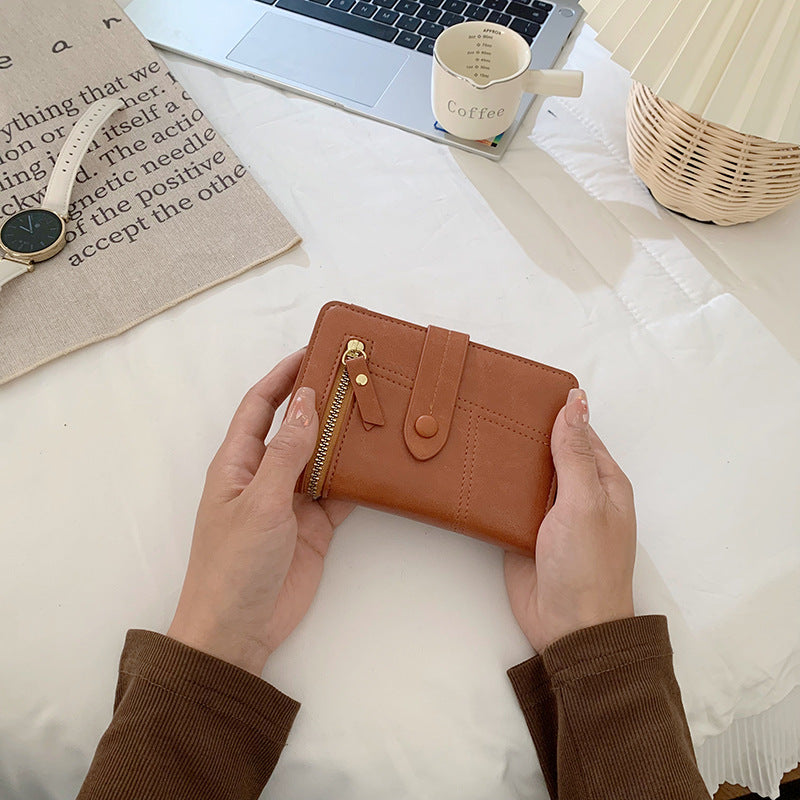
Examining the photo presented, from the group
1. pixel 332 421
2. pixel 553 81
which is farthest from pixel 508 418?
pixel 553 81

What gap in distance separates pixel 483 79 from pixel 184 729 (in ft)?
2.22

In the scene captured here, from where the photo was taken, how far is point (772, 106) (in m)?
0.53

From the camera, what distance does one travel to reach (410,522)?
1.87 feet

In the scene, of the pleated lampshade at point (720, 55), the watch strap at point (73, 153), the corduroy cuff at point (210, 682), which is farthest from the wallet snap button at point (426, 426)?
the watch strap at point (73, 153)

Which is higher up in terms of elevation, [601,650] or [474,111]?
[474,111]

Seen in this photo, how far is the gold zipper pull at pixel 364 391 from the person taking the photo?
52cm

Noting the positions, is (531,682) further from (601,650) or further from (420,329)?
(420,329)

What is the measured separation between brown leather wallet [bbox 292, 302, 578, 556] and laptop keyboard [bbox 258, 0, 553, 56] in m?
0.45

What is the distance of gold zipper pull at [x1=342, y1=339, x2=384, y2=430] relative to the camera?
0.52m

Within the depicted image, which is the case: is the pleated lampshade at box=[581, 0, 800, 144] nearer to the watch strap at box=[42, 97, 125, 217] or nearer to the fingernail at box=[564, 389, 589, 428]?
the fingernail at box=[564, 389, 589, 428]

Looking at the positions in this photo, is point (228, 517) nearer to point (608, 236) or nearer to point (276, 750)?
point (276, 750)

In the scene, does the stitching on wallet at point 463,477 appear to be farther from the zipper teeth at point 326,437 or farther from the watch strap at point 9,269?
the watch strap at point 9,269

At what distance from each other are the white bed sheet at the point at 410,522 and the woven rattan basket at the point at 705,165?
0.04 meters

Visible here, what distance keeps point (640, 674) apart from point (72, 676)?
0.41 meters
